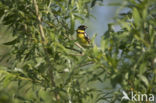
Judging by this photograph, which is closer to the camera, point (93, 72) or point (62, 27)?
point (93, 72)

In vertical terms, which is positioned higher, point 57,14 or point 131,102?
point 57,14

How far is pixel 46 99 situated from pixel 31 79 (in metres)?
0.51

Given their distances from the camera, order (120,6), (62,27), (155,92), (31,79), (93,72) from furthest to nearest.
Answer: (62,27) → (31,79) → (155,92) → (93,72) → (120,6)

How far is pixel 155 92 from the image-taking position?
208cm

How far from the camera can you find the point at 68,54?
6.82 feet

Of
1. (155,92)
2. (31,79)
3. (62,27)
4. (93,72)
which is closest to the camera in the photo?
(93,72)

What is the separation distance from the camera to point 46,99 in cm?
177

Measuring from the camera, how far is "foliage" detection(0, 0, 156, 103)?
1.80m

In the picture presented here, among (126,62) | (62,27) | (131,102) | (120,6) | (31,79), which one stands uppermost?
A: (120,6)

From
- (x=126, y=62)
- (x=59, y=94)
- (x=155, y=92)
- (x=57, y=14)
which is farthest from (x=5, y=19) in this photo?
(x=155, y=92)

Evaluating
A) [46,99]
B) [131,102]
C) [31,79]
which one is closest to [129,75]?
[131,102]

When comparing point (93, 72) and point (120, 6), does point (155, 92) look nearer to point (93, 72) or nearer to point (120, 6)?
point (93, 72)

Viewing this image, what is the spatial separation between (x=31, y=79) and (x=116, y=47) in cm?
74

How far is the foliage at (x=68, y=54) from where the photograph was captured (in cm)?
180
